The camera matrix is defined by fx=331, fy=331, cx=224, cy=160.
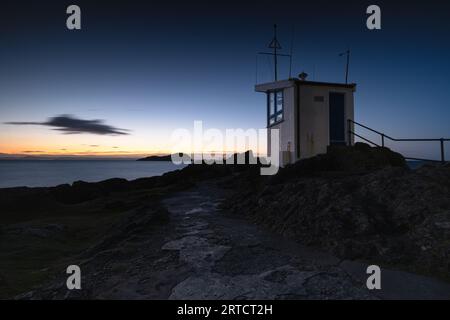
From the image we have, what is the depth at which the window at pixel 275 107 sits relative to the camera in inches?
667

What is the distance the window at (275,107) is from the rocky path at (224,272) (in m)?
8.77

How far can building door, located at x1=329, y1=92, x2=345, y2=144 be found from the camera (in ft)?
54.7

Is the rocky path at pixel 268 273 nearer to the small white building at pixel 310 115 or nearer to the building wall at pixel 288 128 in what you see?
the building wall at pixel 288 128

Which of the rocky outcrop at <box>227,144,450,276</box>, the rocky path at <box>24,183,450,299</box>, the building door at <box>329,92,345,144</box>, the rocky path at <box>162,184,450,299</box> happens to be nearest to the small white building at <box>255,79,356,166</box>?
the building door at <box>329,92,345,144</box>

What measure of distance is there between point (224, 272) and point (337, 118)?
41.3 ft

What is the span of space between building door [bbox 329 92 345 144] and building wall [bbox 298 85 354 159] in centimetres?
35

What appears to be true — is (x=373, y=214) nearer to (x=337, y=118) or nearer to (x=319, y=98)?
(x=319, y=98)

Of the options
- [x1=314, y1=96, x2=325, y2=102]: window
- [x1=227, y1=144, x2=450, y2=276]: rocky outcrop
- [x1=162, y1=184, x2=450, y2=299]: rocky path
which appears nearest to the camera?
[x1=162, y1=184, x2=450, y2=299]: rocky path

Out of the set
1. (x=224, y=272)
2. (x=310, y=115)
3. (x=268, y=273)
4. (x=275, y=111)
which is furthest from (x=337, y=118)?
(x=224, y=272)

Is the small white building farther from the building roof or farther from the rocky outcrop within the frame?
the rocky outcrop

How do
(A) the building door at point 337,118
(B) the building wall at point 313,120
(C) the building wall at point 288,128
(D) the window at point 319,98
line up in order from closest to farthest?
1. (C) the building wall at point 288,128
2. (B) the building wall at point 313,120
3. (D) the window at point 319,98
4. (A) the building door at point 337,118

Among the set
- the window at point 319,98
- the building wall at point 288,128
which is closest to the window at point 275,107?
the building wall at point 288,128

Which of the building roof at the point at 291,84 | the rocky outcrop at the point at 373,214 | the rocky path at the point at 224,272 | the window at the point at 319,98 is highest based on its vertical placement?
A: the building roof at the point at 291,84
